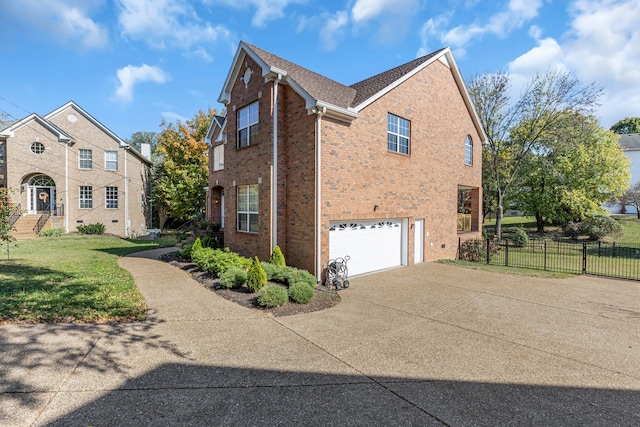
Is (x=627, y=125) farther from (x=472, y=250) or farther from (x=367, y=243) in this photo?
(x=367, y=243)

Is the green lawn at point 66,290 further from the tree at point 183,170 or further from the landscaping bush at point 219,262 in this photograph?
the tree at point 183,170

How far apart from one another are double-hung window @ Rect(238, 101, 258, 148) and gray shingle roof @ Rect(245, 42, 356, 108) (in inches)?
67.5

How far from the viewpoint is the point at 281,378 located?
13.6 feet

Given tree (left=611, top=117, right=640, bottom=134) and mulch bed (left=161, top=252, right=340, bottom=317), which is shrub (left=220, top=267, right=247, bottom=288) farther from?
tree (left=611, top=117, right=640, bottom=134)

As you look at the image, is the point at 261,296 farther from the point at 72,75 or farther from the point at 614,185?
the point at 614,185

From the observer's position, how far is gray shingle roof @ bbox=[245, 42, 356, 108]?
406 inches

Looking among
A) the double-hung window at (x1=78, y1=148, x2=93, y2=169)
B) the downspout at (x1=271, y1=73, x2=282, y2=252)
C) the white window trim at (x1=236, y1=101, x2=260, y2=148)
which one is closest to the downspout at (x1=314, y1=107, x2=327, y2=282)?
the downspout at (x1=271, y1=73, x2=282, y2=252)

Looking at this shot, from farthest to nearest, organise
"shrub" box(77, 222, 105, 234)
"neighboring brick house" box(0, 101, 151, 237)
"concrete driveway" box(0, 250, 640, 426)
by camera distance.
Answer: "shrub" box(77, 222, 105, 234) < "neighboring brick house" box(0, 101, 151, 237) < "concrete driveway" box(0, 250, 640, 426)

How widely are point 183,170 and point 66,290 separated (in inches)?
910

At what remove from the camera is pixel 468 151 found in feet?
57.8

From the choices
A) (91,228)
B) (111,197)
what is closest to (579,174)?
(111,197)

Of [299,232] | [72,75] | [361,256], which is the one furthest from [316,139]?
[72,75]

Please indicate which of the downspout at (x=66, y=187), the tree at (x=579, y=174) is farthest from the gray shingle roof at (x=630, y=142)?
the downspout at (x=66, y=187)

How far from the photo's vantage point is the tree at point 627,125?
190 feet
